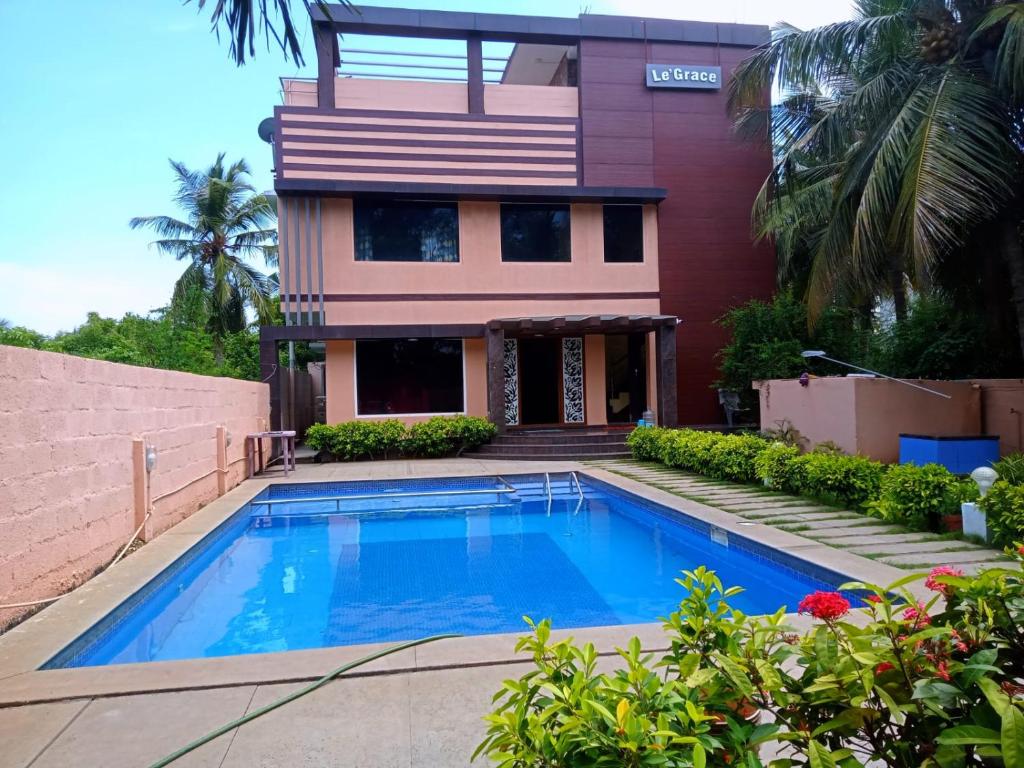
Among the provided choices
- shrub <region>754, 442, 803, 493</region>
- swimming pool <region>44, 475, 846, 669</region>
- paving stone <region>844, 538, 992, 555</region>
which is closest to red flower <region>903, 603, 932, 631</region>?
swimming pool <region>44, 475, 846, 669</region>

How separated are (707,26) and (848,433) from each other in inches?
450

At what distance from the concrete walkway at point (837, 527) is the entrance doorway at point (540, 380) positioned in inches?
238

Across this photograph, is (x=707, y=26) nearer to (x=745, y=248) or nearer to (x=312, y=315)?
(x=745, y=248)

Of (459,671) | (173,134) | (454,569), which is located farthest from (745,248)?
(459,671)

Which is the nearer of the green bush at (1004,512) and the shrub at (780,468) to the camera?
the green bush at (1004,512)

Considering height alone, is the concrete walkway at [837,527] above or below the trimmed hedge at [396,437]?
below

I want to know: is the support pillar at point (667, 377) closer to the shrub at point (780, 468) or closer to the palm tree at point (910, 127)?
the palm tree at point (910, 127)

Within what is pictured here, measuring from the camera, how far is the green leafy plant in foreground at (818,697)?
4.34ft

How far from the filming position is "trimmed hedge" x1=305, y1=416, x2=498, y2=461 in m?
13.9

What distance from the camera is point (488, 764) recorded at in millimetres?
2547

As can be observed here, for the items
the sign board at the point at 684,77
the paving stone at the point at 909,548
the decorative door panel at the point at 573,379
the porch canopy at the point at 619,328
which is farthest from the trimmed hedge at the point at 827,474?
the sign board at the point at 684,77

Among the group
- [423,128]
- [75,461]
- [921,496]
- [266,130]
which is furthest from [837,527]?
[266,130]

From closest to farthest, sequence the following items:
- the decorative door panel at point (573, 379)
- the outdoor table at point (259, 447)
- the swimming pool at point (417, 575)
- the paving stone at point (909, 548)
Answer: the swimming pool at point (417, 575) < the paving stone at point (909, 548) < the outdoor table at point (259, 447) < the decorative door panel at point (573, 379)

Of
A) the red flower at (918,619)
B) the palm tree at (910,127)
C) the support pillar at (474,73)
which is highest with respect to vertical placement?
the support pillar at (474,73)
